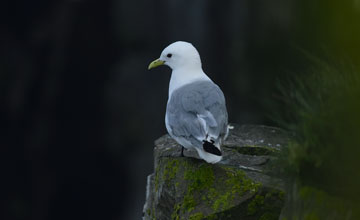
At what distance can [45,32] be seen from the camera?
1134cm

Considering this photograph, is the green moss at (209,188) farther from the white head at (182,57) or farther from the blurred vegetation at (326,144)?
the white head at (182,57)

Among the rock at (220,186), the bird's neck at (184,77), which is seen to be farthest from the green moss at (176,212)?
the bird's neck at (184,77)

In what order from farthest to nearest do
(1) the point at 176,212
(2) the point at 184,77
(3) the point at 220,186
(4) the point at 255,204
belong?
(2) the point at 184,77 → (1) the point at 176,212 → (3) the point at 220,186 → (4) the point at 255,204

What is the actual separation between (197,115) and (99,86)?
7.73 meters

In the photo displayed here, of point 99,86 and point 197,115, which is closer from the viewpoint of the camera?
point 197,115

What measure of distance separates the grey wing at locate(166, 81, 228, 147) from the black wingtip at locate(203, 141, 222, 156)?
0.19 feet

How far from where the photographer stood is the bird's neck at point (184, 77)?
479 centimetres

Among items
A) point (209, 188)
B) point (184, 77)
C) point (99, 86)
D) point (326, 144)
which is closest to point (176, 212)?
point (209, 188)

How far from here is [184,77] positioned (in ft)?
15.9

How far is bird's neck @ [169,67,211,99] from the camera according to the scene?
479 centimetres

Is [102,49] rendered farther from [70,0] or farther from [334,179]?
[334,179]

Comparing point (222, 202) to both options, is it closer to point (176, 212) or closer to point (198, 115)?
point (176, 212)

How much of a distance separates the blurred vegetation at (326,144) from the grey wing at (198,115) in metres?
0.72

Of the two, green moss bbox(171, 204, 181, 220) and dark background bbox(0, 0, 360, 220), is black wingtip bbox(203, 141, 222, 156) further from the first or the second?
dark background bbox(0, 0, 360, 220)
